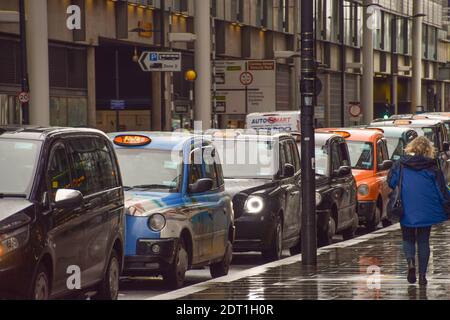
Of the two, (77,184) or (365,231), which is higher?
(77,184)

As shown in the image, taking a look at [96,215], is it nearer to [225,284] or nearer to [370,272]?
[225,284]

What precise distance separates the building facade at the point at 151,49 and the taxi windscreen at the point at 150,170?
26.4 m

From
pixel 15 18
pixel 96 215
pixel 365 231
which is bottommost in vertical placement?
pixel 365 231

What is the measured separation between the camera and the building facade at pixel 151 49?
4722 centimetres

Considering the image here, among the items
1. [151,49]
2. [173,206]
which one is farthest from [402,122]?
[151,49]

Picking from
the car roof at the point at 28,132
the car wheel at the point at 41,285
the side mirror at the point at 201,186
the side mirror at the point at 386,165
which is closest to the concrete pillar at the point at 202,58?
the side mirror at the point at 386,165

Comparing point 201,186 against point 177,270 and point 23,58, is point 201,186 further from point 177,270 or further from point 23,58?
point 23,58

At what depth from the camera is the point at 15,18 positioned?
3969cm

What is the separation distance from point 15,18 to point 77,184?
28.0m

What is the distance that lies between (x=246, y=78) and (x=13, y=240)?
35.2 metres

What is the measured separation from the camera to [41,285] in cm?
1096
